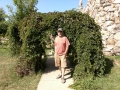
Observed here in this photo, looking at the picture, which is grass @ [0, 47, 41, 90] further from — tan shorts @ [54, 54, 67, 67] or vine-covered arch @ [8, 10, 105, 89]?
tan shorts @ [54, 54, 67, 67]

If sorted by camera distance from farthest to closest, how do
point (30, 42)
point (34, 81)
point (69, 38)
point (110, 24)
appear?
point (110, 24) → point (69, 38) → point (30, 42) → point (34, 81)

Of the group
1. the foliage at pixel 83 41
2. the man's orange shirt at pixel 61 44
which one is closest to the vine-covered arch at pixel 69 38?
the foliage at pixel 83 41

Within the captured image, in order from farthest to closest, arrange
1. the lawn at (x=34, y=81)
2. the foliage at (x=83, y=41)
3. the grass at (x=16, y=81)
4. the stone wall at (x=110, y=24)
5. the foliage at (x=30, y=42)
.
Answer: the stone wall at (x=110, y=24) → the foliage at (x=30, y=42) → the foliage at (x=83, y=41) → the grass at (x=16, y=81) → the lawn at (x=34, y=81)

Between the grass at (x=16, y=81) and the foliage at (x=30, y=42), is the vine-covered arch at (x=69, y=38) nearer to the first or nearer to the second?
the foliage at (x=30, y=42)

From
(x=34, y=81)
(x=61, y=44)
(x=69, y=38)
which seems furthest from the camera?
(x=69, y=38)

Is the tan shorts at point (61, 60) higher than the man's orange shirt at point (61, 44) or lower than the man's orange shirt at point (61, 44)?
lower

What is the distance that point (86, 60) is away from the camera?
7.06 meters

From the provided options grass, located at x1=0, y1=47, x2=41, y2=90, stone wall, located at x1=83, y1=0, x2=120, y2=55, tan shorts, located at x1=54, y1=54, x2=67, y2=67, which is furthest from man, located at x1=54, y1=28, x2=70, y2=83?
stone wall, located at x1=83, y1=0, x2=120, y2=55

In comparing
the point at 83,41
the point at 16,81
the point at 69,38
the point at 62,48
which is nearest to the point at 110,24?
the point at 69,38

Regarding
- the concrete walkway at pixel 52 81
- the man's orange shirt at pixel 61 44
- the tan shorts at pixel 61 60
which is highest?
the man's orange shirt at pixel 61 44

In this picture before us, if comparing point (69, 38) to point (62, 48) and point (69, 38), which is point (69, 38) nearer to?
point (69, 38)

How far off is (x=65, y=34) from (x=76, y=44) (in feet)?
1.83

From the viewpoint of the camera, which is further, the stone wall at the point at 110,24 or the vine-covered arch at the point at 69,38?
the stone wall at the point at 110,24

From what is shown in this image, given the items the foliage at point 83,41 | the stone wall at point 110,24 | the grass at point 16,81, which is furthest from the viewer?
the stone wall at point 110,24
